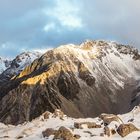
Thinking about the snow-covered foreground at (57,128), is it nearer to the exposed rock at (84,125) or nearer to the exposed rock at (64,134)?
the exposed rock at (84,125)

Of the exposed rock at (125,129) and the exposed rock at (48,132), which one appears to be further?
the exposed rock at (48,132)

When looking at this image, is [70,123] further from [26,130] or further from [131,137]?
[131,137]

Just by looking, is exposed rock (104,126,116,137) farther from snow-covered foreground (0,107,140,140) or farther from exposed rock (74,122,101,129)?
exposed rock (74,122,101,129)

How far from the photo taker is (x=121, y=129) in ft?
120

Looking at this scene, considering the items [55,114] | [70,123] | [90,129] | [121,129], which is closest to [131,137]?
[121,129]

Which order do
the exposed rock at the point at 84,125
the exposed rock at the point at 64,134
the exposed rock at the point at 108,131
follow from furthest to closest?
the exposed rock at the point at 84,125, the exposed rock at the point at 108,131, the exposed rock at the point at 64,134

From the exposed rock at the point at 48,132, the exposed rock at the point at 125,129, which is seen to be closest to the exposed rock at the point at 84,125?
the exposed rock at the point at 48,132

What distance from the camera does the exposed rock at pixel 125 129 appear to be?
119 ft

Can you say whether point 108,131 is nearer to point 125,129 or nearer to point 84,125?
point 125,129

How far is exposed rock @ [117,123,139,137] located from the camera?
119 ft

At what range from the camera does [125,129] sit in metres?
36.5

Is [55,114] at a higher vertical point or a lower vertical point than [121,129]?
higher

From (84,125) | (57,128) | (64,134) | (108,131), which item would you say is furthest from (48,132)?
(108,131)

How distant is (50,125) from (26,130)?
2.00 m
